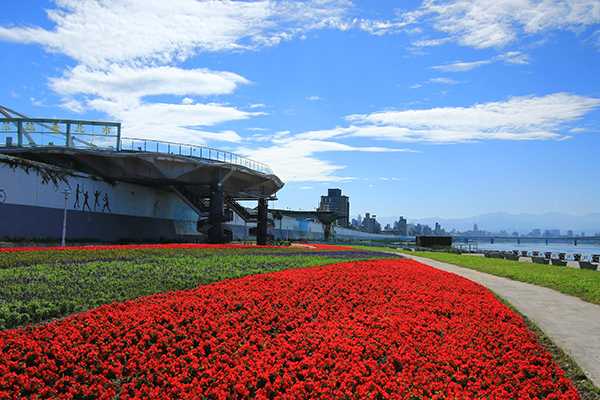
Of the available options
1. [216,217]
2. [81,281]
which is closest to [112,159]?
[216,217]

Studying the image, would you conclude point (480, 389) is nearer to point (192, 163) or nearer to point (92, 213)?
point (92, 213)

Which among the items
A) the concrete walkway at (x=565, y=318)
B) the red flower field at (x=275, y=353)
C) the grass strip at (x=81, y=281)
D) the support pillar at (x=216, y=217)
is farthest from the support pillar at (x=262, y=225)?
the red flower field at (x=275, y=353)

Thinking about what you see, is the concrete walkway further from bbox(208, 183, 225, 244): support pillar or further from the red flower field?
bbox(208, 183, 225, 244): support pillar

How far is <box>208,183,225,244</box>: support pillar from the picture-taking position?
4316 cm

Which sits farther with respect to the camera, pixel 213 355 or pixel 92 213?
pixel 92 213

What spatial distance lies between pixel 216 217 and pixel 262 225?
862cm

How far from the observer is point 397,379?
6.01 meters

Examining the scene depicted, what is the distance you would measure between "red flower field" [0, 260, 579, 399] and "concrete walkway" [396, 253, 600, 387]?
84 cm

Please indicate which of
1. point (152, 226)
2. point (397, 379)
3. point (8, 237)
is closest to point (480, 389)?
point (397, 379)

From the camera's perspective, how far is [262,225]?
167 ft

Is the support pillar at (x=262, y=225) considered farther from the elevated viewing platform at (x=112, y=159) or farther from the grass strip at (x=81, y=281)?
the grass strip at (x=81, y=281)

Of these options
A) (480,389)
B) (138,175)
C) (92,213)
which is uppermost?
(138,175)

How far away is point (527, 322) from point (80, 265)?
13.5 meters

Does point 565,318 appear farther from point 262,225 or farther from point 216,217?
point 262,225
